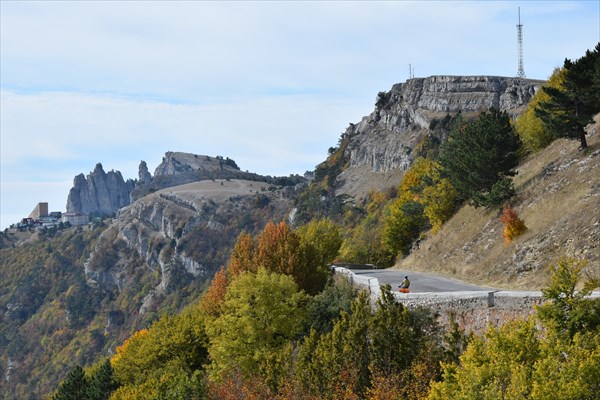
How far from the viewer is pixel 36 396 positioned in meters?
155

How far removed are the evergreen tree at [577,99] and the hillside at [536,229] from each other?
1692mm

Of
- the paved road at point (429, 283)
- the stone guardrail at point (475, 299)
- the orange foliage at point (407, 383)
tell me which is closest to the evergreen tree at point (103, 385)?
the paved road at point (429, 283)

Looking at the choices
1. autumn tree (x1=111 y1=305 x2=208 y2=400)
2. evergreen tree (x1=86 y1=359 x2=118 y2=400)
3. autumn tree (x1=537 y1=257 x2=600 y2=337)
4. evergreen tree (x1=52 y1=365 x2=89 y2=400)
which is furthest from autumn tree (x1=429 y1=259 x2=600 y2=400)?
evergreen tree (x1=52 y1=365 x2=89 y2=400)

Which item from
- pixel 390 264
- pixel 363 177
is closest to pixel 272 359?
pixel 390 264

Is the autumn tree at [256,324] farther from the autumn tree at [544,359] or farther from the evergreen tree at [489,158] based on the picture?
the autumn tree at [544,359]

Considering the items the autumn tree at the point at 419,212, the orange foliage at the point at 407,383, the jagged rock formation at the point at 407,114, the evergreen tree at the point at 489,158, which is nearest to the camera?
A: the orange foliage at the point at 407,383

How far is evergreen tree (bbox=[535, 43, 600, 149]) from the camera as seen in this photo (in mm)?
40959

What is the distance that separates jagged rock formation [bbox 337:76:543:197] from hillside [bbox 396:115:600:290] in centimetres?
5156

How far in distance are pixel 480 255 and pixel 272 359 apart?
49.7 ft

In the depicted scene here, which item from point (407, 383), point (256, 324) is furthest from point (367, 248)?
point (407, 383)

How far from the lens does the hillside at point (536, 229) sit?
31984mm

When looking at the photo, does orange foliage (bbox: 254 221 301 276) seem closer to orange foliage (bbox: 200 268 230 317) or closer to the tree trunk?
orange foliage (bbox: 200 268 230 317)

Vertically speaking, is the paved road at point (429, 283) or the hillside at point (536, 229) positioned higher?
the hillside at point (536, 229)

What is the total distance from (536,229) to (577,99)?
10093 mm
